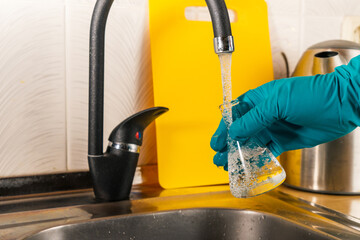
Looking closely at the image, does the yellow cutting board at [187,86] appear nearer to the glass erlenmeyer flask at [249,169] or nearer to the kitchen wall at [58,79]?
the kitchen wall at [58,79]

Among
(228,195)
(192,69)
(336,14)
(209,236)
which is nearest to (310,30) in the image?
(336,14)

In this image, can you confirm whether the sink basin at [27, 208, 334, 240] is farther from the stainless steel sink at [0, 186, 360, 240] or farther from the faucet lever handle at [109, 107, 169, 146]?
the faucet lever handle at [109, 107, 169, 146]

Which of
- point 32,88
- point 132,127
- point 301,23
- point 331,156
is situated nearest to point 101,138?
point 132,127

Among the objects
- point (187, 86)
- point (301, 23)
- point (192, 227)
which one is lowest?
point (192, 227)

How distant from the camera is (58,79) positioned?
0.73 m

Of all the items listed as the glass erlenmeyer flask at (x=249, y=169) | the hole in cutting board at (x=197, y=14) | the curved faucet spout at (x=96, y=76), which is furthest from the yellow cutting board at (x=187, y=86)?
the glass erlenmeyer flask at (x=249, y=169)

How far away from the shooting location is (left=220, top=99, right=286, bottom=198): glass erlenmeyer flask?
0.52m

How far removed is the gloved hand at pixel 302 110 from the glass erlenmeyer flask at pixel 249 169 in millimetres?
16

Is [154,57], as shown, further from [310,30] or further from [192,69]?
[310,30]

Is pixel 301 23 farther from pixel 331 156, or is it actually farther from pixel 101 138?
pixel 101 138

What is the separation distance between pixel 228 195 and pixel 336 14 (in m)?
0.53

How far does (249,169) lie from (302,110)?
13cm

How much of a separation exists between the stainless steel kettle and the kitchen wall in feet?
1.01

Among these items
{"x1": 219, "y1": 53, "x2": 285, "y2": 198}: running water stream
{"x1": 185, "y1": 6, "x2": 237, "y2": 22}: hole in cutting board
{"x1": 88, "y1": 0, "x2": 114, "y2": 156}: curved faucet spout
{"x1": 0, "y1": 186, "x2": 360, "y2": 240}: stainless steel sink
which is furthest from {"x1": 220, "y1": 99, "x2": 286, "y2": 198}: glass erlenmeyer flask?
{"x1": 185, "y1": 6, "x2": 237, "y2": 22}: hole in cutting board
